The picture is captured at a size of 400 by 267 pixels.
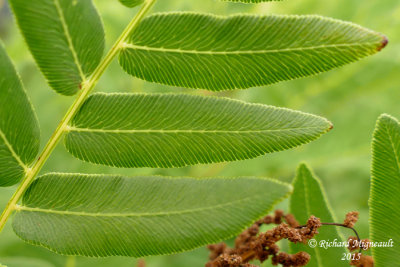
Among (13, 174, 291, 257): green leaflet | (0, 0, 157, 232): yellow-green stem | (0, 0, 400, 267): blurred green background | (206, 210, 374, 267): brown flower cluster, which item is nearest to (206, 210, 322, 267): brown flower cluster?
(206, 210, 374, 267): brown flower cluster

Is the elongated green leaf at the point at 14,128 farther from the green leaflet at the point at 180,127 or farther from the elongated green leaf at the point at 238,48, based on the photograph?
the elongated green leaf at the point at 238,48

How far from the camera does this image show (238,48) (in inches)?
33.6

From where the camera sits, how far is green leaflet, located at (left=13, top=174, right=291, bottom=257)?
798 mm

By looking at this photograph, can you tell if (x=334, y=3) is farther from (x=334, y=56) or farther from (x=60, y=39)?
(x=60, y=39)

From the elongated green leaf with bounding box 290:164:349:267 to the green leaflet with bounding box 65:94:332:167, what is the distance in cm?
26

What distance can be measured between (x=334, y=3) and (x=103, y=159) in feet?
6.39

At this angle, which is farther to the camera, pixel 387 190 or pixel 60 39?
pixel 387 190

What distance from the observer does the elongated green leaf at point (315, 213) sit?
1038mm

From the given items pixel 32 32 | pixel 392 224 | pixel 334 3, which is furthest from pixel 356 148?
pixel 32 32

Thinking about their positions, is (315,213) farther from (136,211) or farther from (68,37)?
(68,37)

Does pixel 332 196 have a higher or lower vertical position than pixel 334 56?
lower

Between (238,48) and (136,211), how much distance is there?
379 mm

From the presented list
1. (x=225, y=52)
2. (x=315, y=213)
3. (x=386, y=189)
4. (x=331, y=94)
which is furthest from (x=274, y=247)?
(x=331, y=94)

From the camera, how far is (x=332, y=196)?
2.34m
